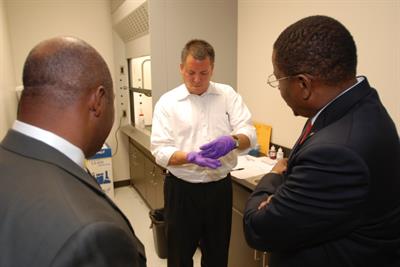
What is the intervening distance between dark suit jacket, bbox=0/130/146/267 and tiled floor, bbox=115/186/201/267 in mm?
1943

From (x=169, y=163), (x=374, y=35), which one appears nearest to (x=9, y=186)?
(x=169, y=163)

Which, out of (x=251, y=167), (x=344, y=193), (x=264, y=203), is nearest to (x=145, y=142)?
(x=251, y=167)

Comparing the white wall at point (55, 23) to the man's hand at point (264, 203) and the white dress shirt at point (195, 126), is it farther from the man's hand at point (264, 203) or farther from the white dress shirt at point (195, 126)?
the man's hand at point (264, 203)

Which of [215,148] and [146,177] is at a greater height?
[215,148]

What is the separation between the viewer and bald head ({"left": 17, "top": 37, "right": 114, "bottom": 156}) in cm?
61

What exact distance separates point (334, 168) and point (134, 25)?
8.21 ft

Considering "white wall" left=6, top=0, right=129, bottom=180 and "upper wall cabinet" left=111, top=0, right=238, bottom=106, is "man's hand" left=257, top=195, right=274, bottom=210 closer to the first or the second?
"upper wall cabinet" left=111, top=0, right=238, bottom=106

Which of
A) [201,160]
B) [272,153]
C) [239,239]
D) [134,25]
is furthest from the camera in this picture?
[134,25]

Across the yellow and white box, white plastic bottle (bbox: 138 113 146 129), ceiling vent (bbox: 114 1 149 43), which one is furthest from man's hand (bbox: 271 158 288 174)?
the yellow and white box

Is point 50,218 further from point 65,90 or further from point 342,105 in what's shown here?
point 342,105

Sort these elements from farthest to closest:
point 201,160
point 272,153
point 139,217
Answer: point 139,217
point 272,153
point 201,160

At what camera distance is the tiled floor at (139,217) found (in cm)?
238

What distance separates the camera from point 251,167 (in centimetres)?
209

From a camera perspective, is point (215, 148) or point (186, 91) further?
point (186, 91)
